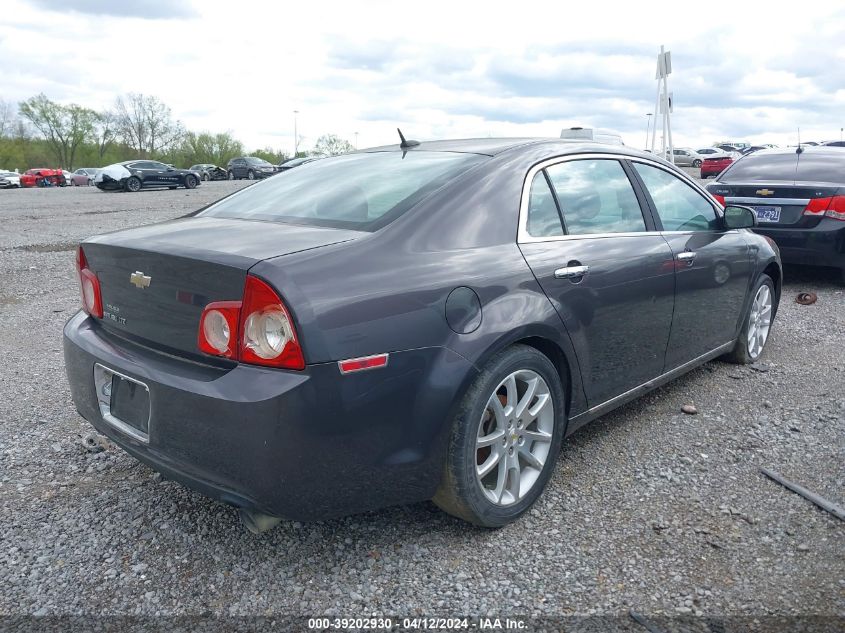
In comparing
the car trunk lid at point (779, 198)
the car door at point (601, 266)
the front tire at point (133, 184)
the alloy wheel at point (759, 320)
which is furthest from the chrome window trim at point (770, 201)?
the front tire at point (133, 184)

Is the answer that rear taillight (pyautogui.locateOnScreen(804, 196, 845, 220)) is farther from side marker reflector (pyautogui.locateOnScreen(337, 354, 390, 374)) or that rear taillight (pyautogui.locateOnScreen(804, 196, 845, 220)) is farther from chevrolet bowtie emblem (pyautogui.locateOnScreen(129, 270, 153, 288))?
chevrolet bowtie emblem (pyautogui.locateOnScreen(129, 270, 153, 288))

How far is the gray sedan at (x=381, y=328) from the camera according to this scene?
2186 millimetres

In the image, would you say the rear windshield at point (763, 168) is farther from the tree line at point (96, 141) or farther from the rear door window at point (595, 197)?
the tree line at point (96, 141)

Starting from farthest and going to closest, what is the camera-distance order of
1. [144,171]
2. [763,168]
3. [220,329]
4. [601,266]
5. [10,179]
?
[10,179], [144,171], [763,168], [601,266], [220,329]

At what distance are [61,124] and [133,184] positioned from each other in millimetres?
57577

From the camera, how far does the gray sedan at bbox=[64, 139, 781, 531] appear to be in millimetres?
2186

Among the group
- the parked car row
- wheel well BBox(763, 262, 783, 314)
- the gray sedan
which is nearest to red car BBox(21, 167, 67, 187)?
the parked car row

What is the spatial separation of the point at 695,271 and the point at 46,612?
333 centimetres

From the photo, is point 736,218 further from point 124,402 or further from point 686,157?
point 686,157

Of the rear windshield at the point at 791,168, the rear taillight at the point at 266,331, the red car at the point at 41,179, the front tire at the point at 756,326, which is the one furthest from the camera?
the red car at the point at 41,179

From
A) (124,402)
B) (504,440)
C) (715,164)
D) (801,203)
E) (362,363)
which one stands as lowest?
(504,440)

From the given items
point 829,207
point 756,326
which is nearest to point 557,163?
point 756,326

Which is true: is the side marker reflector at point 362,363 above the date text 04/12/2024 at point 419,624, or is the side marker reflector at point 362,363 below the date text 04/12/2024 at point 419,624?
above

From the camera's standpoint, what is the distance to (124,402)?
2.56 meters
